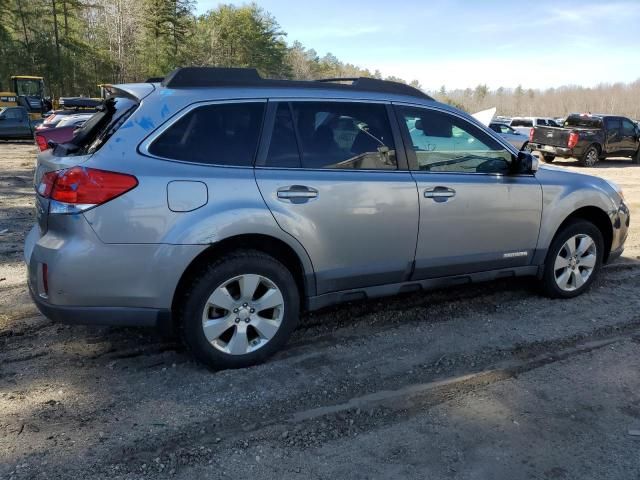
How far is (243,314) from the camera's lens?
3.46 metres

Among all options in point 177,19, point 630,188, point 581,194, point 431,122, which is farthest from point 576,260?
point 177,19

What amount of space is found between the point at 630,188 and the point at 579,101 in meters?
97.3

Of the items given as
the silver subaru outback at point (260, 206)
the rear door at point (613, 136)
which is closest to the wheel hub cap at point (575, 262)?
the silver subaru outback at point (260, 206)

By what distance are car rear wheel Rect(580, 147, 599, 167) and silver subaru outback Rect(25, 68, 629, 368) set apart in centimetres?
1629

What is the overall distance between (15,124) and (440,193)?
23.7 meters

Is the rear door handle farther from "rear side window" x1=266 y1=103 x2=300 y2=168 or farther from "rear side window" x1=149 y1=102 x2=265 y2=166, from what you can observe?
"rear side window" x1=149 y1=102 x2=265 y2=166

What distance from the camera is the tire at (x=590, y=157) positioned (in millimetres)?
18906

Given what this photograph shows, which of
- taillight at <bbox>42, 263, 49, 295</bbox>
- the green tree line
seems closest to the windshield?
taillight at <bbox>42, 263, 49, 295</bbox>

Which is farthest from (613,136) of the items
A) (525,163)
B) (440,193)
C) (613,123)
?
(440,193)

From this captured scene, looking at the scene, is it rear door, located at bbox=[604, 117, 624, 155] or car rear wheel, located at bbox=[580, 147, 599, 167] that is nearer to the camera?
car rear wheel, located at bbox=[580, 147, 599, 167]

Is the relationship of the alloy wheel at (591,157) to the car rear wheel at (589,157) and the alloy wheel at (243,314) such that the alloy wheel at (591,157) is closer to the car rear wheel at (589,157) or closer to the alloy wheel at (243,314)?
the car rear wheel at (589,157)

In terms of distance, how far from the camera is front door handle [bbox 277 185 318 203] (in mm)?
3457

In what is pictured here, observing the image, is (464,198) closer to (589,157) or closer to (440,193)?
(440,193)

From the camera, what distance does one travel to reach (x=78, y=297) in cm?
312
